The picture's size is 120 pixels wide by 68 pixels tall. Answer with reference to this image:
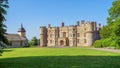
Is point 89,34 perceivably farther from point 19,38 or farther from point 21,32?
point 21,32

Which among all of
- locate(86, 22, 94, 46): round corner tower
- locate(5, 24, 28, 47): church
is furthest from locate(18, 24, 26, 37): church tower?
locate(86, 22, 94, 46): round corner tower

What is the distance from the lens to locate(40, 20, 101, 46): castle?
84.4m

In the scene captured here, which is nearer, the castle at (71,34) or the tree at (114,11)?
the tree at (114,11)

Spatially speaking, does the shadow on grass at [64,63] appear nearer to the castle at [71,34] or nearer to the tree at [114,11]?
the tree at [114,11]

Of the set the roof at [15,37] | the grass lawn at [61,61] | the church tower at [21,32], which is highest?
the church tower at [21,32]

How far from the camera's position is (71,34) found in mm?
92000

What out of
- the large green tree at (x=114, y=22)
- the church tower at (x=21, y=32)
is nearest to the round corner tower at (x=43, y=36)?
the church tower at (x=21, y=32)

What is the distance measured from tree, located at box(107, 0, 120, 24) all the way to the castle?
44.7 meters

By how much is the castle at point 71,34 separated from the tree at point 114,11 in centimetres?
4469

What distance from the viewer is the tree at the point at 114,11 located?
3747 cm

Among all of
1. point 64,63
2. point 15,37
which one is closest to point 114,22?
point 64,63

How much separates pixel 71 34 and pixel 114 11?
5448 cm

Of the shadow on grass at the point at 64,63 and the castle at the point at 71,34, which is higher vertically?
the castle at the point at 71,34

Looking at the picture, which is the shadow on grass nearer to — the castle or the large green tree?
the large green tree
